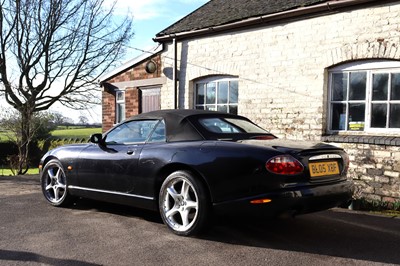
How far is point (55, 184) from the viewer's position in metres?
5.68

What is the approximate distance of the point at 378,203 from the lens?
6.06 m

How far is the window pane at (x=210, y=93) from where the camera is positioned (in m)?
9.12

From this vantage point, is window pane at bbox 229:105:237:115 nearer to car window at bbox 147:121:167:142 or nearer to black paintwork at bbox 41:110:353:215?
black paintwork at bbox 41:110:353:215

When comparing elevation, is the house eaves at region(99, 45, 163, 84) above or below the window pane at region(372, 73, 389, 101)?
above

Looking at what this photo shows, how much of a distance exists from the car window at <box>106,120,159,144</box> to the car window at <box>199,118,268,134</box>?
0.66 meters

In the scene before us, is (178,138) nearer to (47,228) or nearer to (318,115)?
(47,228)

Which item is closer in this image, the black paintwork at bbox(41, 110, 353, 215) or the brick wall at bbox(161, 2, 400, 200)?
the black paintwork at bbox(41, 110, 353, 215)

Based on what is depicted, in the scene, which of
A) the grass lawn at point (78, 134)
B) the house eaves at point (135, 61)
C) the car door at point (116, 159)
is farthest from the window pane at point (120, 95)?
the grass lawn at point (78, 134)

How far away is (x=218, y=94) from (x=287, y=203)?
5694mm

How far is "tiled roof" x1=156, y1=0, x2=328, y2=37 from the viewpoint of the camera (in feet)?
25.3

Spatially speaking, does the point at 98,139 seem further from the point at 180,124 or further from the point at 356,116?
the point at 356,116

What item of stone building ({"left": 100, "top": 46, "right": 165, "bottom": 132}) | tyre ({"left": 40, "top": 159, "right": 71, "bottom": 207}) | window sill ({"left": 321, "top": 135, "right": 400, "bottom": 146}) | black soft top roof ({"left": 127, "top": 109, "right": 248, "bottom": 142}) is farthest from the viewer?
stone building ({"left": 100, "top": 46, "right": 165, "bottom": 132})

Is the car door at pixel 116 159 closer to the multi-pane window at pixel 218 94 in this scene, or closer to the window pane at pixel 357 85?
the window pane at pixel 357 85

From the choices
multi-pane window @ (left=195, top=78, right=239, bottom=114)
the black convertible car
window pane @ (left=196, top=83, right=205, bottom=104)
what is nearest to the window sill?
the black convertible car
